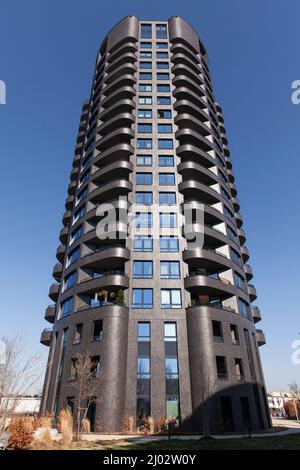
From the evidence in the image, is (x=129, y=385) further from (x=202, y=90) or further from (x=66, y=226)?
(x=202, y=90)

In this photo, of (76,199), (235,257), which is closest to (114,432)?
(235,257)

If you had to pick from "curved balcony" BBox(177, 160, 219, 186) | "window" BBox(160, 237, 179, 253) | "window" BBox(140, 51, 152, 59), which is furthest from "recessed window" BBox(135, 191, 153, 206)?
"window" BBox(140, 51, 152, 59)

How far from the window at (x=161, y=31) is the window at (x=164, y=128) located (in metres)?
22.1

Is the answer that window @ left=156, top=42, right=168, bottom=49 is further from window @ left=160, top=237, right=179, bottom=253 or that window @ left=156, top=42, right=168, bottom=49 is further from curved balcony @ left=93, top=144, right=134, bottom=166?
window @ left=160, top=237, right=179, bottom=253

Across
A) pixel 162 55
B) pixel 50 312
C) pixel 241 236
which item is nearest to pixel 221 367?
pixel 241 236

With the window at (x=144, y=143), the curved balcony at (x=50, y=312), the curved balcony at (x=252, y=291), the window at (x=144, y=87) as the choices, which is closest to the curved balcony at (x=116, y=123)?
the window at (x=144, y=143)

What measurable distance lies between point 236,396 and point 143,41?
2196 inches

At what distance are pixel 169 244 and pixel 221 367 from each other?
13528mm

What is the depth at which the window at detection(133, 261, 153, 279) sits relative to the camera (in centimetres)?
3481

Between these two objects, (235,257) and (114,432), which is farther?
(235,257)

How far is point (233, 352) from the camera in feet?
108

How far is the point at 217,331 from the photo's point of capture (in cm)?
3434

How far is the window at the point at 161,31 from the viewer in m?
58.0

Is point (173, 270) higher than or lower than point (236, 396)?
higher
